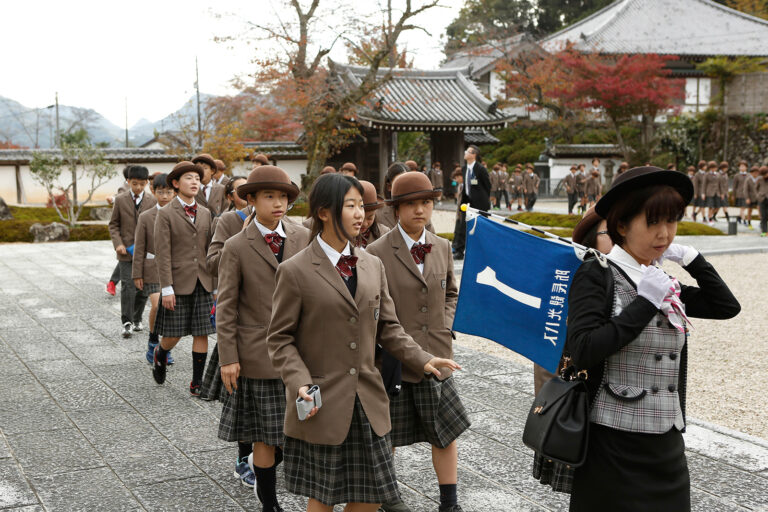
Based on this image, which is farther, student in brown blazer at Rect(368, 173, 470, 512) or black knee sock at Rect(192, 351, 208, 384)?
black knee sock at Rect(192, 351, 208, 384)

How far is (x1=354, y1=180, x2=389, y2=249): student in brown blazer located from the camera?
4.37 metres

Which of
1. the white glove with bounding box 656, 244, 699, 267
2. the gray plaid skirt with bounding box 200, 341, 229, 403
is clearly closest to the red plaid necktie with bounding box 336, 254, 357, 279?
the white glove with bounding box 656, 244, 699, 267

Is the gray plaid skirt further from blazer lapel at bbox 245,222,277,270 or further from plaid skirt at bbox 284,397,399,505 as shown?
plaid skirt at bbox 284,397,399,505

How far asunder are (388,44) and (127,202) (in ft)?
52.4

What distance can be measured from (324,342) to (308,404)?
266mm

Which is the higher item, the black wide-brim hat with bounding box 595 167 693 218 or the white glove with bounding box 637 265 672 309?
the black wide-brim hat with bounding box 595 167 693 218

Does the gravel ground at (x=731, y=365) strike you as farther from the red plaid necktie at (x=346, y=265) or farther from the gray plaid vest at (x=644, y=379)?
the red plaid necktie at (x=346, y=265)

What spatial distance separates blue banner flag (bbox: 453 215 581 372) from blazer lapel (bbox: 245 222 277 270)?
105 centimetres

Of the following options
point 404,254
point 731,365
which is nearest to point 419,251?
point 404,254

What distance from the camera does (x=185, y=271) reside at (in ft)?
18.8

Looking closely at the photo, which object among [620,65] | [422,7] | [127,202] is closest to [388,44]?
[422,7]

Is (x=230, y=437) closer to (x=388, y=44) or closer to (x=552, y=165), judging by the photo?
(x=388, y=44)

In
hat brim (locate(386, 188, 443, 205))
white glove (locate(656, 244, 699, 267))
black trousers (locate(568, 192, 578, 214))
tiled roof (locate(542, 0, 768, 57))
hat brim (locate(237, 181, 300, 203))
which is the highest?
tiled roof (locate(542, 0, 768, 57))

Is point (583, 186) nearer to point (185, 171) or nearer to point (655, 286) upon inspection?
point (185, 171)
